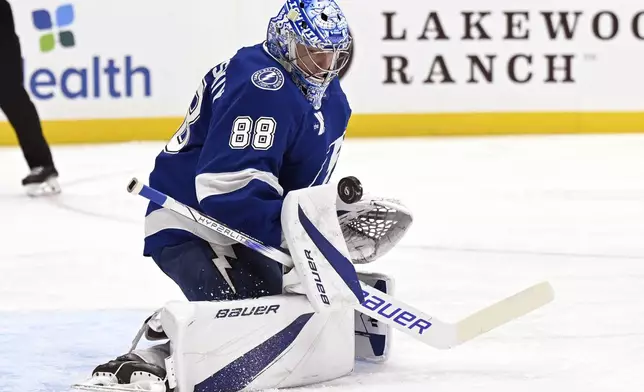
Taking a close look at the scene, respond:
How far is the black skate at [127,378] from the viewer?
188 centimetres

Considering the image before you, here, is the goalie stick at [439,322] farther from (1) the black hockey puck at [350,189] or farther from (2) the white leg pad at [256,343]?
(1) the black hockey puck at [350,189]

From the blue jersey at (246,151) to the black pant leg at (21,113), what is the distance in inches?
107

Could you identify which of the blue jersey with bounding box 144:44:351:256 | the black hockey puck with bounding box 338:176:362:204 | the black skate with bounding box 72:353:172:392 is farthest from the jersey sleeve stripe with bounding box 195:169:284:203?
the black skate with bounding box 72:353:172:392

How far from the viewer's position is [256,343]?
6.45 feet

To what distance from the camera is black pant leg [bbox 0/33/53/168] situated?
4.84 meters

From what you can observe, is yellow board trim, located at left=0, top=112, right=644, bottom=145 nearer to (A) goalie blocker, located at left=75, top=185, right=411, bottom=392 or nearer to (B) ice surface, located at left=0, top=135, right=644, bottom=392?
(B) ice surface, located at left=0, top=135, right=644, bottom=392

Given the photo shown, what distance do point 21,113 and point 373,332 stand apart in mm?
2976

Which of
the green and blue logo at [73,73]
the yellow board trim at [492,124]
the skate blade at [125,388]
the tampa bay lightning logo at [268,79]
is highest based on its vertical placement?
the tampa bay lightning logo at [268,79]

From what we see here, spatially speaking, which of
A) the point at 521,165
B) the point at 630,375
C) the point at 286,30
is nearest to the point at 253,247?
the point at 286,30

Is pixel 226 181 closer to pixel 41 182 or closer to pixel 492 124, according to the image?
pixel 41 182

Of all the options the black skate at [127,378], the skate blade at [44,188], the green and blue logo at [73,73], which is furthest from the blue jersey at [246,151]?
the green and blue logo at [73,73]

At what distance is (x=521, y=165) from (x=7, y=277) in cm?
284

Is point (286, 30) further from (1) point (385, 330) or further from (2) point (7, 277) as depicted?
(2) point (7, 277)

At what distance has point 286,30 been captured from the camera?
2.11 m
